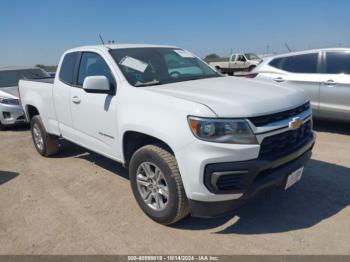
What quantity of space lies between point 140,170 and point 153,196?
11.5 inches

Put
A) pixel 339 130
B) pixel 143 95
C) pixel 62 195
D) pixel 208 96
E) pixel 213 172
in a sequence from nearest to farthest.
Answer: pixel 213 172 < pixel 208 96 < pixel 143 95 < pixel 62 195 < pixel 339 130

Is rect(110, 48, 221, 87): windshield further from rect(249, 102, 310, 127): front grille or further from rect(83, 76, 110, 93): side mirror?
rect(249, 102, 310, 127): front grille

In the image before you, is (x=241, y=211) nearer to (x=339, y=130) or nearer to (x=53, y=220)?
(x=53, y=220)

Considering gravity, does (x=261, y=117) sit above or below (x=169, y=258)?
above

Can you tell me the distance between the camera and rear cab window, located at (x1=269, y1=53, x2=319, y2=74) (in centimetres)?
676

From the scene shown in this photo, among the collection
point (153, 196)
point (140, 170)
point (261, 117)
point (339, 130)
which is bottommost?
point (339, 130)

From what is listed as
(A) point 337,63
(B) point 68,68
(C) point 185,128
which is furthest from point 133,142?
(A) point 337,63

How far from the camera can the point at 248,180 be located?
2.83 meters

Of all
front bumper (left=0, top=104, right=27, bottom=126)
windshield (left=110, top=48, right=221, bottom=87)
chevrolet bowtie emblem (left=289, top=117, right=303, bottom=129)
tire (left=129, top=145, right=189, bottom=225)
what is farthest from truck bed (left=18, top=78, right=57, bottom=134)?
chevrolet bowtie emblem (left=289, top=117, right=303, bottom=129)

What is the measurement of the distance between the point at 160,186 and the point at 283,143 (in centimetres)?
121

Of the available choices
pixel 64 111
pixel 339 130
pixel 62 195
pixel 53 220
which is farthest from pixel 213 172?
pixel 339 130

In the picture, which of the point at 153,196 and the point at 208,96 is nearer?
the point at 208,96

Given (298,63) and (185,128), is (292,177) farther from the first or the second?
(298,63)

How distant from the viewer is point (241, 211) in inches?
143
